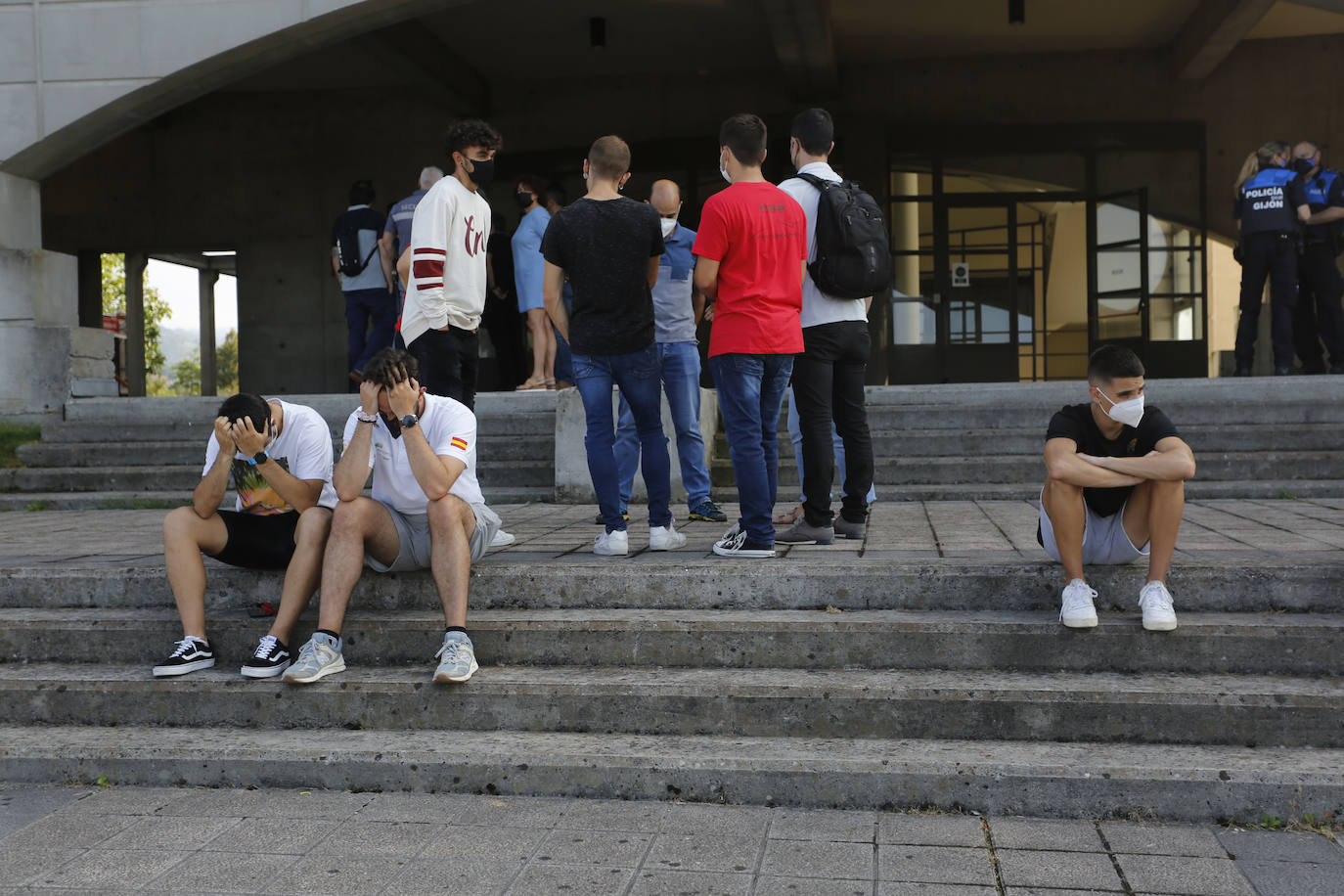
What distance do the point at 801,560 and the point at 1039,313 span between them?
10466 millimetres

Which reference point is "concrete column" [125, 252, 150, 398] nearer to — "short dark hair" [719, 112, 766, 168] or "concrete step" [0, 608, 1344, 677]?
"concrete step" [0, 608, 1344, 677]

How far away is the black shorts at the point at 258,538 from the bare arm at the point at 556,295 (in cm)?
133

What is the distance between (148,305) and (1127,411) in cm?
4515

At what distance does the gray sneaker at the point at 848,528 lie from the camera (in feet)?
16.6

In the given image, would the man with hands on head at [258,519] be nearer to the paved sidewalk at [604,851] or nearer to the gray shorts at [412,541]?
the gray shorts at [412,541]

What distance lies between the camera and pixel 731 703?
3.64 meters

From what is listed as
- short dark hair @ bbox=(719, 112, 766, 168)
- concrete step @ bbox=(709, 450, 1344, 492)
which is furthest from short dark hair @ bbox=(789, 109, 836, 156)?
concrete step @ bbox=(709, 450, 1344, 492)

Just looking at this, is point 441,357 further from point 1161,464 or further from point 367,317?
point 367,317

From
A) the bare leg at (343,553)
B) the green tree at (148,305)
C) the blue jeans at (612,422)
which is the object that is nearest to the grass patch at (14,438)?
the bare leg at (343,553)

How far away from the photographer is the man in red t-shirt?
4.50 metres

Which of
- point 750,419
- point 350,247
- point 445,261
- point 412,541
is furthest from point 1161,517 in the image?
point 350,247

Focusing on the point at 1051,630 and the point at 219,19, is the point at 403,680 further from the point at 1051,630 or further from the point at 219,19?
the point at 219,19

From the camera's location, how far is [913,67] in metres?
14.1

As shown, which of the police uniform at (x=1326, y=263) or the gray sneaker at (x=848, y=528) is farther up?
Result: the police uniform at (x=1326, y=263)
